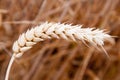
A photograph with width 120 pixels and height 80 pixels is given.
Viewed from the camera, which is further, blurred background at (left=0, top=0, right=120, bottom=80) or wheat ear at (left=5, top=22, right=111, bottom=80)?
blurred background at (left=0, top=0, right=120, bottom=80)

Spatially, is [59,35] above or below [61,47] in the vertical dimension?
below

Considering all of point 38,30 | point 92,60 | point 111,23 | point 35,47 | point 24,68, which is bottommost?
point 38,30

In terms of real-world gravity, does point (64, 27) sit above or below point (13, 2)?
below

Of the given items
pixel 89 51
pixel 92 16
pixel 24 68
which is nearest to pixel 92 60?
pixel 89 51

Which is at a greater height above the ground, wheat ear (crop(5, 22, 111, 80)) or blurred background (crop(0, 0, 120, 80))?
blurred background (crop(0, 0, 120, 80))

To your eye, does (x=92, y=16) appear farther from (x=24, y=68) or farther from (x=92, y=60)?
(x=24, y=68)

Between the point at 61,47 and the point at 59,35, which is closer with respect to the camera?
the point at 59,35

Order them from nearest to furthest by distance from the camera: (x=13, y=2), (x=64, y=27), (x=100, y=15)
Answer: (x=64, y=27), (x=13, y=2), (x=100, y=15)

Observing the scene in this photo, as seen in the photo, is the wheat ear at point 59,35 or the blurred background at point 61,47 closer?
the wheat ear at point 59,35
